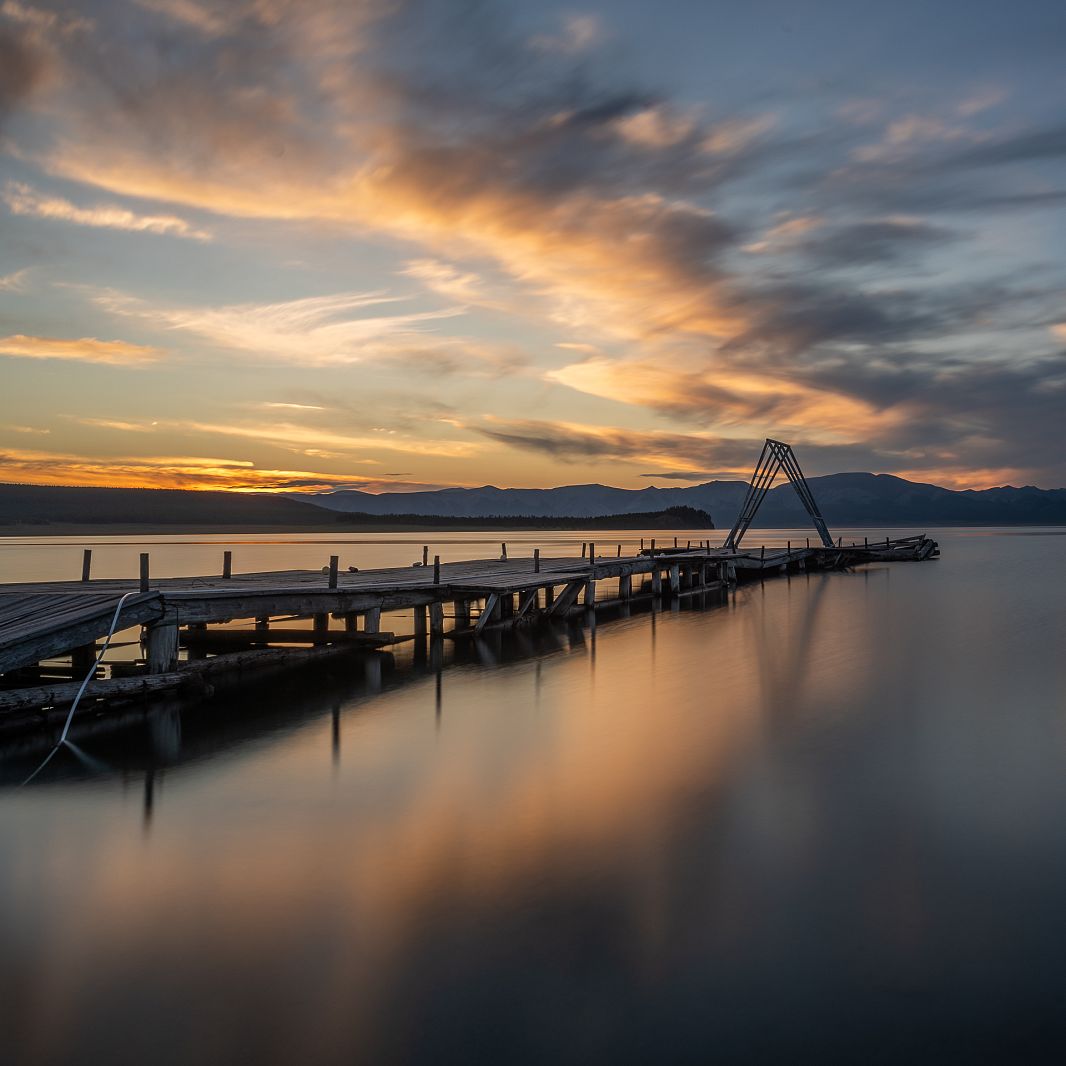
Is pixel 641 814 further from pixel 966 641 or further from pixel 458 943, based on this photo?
pixel 966 641

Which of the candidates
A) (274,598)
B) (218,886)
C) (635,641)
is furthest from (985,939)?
(635,641)

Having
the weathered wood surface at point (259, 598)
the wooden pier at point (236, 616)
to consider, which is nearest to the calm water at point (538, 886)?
the wooden pier at point (236, 616)

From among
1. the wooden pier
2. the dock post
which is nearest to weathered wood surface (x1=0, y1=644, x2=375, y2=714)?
the wooden pier

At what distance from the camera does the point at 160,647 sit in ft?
60.9

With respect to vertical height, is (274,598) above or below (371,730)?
above

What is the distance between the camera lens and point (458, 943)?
840cm

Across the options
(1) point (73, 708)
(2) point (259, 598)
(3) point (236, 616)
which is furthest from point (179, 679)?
(1) point (73, 708)

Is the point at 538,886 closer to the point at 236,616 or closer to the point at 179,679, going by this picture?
the point at 179,679

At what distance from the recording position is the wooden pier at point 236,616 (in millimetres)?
16391

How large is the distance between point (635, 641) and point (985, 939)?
22.7 metres

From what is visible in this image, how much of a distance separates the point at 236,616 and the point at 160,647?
191 centimetres

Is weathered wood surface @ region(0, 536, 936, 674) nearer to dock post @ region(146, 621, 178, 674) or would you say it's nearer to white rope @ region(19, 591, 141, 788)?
dock post @ region(146, 621, 178, 674)

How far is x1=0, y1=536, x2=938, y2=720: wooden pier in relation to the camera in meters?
16.4

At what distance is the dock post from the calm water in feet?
5.08
